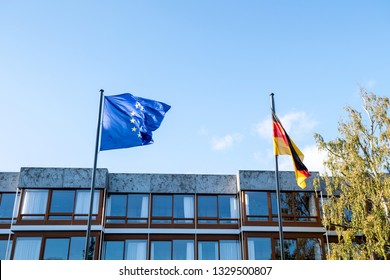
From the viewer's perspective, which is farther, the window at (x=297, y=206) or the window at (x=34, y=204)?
the window at (x=297, y=206)

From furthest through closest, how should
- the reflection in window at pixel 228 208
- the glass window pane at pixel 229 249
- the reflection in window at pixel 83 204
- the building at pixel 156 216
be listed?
the reflection in window at pixel 228 208 < the glass window pane at pixel 229 249 < the reflection in window at pixel 83 204 < the building at pixel 156 216

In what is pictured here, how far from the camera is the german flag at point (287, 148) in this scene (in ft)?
54.4

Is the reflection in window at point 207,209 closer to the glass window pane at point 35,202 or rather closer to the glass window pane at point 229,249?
the glass window pane at point 229,249

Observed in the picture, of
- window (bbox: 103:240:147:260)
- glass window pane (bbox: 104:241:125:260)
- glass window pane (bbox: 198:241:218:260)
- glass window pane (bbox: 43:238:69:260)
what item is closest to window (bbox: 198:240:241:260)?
glass window pane (bbox: 198:241:218:260)

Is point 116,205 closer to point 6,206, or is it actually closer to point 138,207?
point 138,207

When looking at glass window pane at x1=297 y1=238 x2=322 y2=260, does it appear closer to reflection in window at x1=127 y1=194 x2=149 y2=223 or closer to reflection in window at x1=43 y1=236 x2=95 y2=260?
reflection in window at x1=127 y1=194 x2=149 y2=223

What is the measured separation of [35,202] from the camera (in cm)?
2584

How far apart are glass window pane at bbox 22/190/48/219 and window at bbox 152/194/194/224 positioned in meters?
6.42

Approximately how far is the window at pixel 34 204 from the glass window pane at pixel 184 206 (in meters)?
7.68

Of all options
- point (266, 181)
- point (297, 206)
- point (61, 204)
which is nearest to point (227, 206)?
point (266, 181)

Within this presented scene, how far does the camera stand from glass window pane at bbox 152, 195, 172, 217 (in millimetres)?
26734

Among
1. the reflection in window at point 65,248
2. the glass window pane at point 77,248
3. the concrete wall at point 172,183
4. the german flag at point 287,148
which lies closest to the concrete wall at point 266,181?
the concrete wall at point 172,183

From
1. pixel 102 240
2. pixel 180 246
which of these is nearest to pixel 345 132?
pixel 180 246

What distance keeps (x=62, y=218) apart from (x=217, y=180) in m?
9.49
